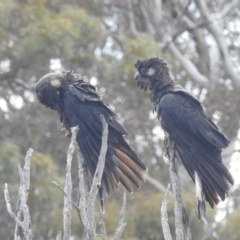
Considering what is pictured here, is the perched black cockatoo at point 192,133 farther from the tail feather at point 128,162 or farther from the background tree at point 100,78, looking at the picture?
the background tree at point 100,78

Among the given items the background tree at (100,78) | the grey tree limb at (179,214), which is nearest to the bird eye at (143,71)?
the grey tree limb at (179,214)

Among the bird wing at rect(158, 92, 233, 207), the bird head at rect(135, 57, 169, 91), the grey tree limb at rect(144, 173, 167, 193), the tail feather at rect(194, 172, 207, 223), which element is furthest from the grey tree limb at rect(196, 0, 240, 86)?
the tail feather at rect(194, 172, 207, 223)

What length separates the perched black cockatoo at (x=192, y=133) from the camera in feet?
18.5

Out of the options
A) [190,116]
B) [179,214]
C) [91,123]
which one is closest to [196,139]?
[190,116]

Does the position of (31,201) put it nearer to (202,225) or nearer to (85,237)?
(202,225)

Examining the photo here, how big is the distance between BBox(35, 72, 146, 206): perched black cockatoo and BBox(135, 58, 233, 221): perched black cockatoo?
0.38 metres

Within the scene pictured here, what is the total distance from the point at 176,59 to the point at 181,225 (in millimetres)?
9934

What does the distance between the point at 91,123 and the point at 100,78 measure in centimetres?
595

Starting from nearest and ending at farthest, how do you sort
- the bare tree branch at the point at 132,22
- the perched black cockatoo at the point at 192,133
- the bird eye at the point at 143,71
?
the perched black cockatoo at the point at 192,133 → the bird eye at the point at 143,71 → the bare tree branch at the point at 132,22

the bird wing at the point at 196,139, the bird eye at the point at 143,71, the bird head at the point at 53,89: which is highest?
the bird head at the point at 53,89

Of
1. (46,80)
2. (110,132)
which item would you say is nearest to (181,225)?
(110,132)

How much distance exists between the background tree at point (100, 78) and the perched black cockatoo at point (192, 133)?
4.75 metres

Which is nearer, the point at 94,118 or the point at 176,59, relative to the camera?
the point at 94,118

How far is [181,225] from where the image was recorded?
16.0ft
